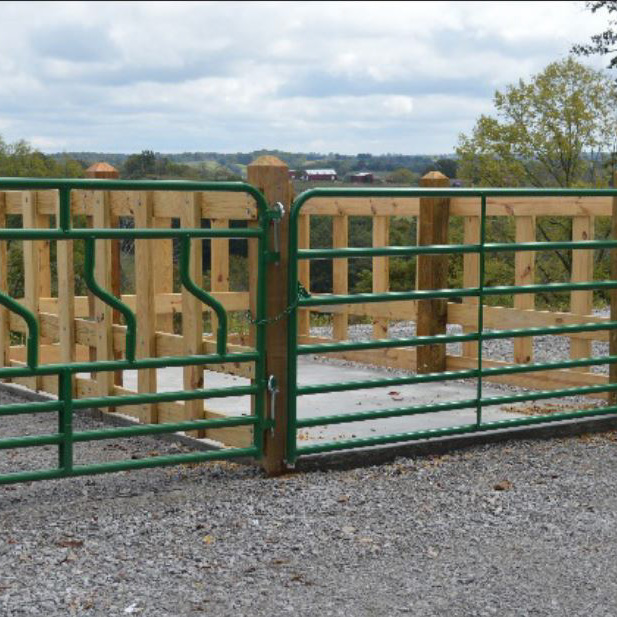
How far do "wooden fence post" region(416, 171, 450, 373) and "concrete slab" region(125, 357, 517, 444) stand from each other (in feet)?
0.94

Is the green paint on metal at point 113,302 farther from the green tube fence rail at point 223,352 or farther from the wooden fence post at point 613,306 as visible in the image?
the wooden fence post at point 613,306

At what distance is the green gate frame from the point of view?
20.7ft

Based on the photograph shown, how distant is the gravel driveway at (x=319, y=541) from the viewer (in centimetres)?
514

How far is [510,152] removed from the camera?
43.0 m

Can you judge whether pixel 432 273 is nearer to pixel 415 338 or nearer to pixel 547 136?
pixel 415 338

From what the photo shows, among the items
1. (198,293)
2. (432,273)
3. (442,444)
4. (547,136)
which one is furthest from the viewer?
(547,136)

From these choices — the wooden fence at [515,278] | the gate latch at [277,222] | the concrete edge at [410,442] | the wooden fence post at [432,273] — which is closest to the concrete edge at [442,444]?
the concrete edge at [410,442]

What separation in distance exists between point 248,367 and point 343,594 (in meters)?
2.76

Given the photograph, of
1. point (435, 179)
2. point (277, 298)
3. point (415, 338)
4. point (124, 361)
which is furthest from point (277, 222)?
point (435, 179)

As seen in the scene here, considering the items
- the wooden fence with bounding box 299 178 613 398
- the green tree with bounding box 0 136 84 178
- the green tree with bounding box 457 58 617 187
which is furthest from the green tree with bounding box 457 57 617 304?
the wooden fence with bounding box 299 178 613 398

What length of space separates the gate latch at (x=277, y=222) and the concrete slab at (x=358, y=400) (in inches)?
60.9

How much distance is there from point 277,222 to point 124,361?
124 centimetres

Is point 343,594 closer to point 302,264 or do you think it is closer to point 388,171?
point 302,264

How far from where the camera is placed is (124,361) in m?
6.62
